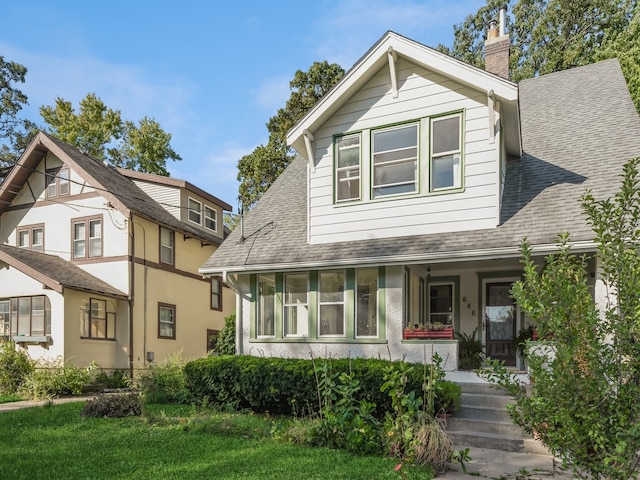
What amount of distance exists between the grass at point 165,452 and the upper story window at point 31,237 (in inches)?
432

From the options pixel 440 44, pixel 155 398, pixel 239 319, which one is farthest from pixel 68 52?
pixel 440 44

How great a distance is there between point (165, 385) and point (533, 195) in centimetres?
859

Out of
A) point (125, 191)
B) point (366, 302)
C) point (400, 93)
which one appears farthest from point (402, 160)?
point (125, 191)

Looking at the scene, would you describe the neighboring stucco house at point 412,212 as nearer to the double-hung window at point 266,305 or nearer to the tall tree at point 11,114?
the double-hung window at point 266,305

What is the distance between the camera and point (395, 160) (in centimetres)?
961

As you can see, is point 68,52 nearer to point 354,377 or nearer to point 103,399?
point 103,399

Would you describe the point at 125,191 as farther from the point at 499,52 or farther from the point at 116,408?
the point at 499,52

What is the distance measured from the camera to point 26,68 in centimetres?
2773

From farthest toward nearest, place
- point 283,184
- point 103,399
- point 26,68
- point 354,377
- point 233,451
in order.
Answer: point 26,68, point 283,184, point 103,399, point 354,377, point 233,451

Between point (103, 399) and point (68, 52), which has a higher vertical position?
point (68, 52)

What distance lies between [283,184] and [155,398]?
6.25 meters

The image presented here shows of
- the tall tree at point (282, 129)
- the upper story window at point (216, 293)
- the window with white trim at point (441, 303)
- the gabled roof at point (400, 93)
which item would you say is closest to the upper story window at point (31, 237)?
the upper story window at point (216, 293)

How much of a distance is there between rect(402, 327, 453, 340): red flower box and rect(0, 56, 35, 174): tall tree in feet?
88.6

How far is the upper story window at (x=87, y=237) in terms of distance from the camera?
16.7 m
